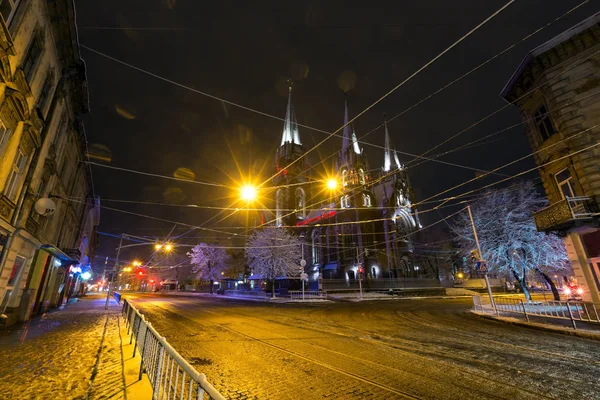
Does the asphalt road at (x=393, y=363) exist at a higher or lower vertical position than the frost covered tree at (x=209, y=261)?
lower

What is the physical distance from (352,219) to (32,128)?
54.1 meters

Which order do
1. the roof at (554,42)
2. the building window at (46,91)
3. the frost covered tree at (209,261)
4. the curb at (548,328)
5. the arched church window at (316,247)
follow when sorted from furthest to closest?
the arched church window at (316,247) < the frost covered tree at (209,261) < the roof at (554,42) < the building window at (46,91) < the curb at (548,328)

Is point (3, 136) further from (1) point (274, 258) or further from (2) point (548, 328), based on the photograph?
(1) point (274, 258)

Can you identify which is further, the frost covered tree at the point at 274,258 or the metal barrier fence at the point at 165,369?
the frost covered tree at the point at 274,258

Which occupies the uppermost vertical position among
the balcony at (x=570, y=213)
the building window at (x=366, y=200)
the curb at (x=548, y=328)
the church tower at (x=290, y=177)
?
the church tower at (x=290, y=177)

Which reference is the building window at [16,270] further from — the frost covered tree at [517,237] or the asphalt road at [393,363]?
the frost covered tree at [517,237]

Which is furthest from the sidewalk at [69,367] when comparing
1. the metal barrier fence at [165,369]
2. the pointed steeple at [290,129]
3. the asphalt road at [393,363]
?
the pointed steeple at [290,129]

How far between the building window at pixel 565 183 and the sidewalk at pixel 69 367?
70.6 feet

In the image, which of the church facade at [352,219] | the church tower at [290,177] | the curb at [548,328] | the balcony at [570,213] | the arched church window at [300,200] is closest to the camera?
the curb at [548,328]

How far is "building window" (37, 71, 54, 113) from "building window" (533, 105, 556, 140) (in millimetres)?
26981

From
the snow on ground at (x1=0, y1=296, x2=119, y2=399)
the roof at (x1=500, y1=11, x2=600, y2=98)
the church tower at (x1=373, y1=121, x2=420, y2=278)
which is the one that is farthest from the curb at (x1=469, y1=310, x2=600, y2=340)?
the church tower at (x1=373, y1=121, x2=420, y2=278)

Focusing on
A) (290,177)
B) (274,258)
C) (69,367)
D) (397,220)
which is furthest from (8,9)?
(290,177)

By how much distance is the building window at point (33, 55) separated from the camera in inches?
408

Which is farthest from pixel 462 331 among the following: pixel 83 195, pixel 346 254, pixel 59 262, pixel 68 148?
pixel 346 254
